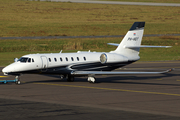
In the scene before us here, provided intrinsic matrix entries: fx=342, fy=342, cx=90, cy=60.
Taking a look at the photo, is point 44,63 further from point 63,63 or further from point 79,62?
point 79,62

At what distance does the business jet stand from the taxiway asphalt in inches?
48.0

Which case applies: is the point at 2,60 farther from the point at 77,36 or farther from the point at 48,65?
the point at 77,36

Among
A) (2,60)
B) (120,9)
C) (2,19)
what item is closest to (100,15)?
(120,9)

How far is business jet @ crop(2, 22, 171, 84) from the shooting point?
32.3m

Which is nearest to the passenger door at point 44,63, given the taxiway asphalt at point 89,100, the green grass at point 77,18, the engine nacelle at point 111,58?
the taxiway asphalt at point 89,100

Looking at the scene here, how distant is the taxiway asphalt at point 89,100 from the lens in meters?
19.3

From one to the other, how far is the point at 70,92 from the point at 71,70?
6386 millimetres

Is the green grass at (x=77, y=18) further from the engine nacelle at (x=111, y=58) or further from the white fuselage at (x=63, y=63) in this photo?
the engine nacelle at (x=111, y=58)

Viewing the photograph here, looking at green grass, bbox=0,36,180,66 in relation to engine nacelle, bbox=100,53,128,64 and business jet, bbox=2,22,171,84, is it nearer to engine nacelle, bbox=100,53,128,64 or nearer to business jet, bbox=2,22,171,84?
business jet, bbox=2,22,171,84

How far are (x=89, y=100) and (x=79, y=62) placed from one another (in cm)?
1093

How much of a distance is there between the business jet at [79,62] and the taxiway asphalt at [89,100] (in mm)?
1220

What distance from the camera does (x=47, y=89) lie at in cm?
2978

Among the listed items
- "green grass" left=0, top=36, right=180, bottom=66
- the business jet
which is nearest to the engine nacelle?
the business jet

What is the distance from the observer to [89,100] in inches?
956
